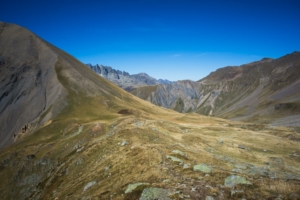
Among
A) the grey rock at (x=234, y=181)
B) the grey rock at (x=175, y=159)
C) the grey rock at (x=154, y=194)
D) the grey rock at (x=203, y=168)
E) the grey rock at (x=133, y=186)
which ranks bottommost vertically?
the grey rock at (x=133, y=186)

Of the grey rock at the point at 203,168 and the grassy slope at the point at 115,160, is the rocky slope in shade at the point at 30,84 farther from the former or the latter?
the grey rock at the point at 203,168

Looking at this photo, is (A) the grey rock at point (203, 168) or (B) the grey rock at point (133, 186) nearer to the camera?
(B) the grey rock at point (133, 186)

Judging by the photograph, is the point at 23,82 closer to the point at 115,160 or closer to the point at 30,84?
the point at 30,84

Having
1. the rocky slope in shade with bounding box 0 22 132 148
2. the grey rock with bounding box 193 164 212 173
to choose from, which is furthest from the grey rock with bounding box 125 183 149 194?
the rocky slope in shade with bounding box 0 22 132 148

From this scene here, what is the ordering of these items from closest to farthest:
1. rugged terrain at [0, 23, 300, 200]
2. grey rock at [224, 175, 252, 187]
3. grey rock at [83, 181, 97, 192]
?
grey rock at [224, 175, 252, 187] → rugged terrain at [0, 23, 300, 200] → grey rock at [83, 181, 97, 192]

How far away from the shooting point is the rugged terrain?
2378cm

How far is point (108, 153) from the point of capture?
159 feet

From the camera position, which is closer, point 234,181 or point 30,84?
point 234,181

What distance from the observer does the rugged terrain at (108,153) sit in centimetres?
2378

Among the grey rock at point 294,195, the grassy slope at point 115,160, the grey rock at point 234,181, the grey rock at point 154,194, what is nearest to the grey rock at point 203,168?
the grassy slope at point 115,160

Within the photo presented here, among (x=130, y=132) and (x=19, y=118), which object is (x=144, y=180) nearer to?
(x=130, y=132)

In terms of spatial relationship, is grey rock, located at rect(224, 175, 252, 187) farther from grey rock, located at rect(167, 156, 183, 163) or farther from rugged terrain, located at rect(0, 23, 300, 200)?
grey rock, located at rect(167, 156, 183, 163)

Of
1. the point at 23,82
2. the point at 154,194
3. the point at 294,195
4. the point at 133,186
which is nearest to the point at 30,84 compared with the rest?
the point at 23,82

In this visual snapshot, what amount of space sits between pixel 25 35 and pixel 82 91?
108018 mm
